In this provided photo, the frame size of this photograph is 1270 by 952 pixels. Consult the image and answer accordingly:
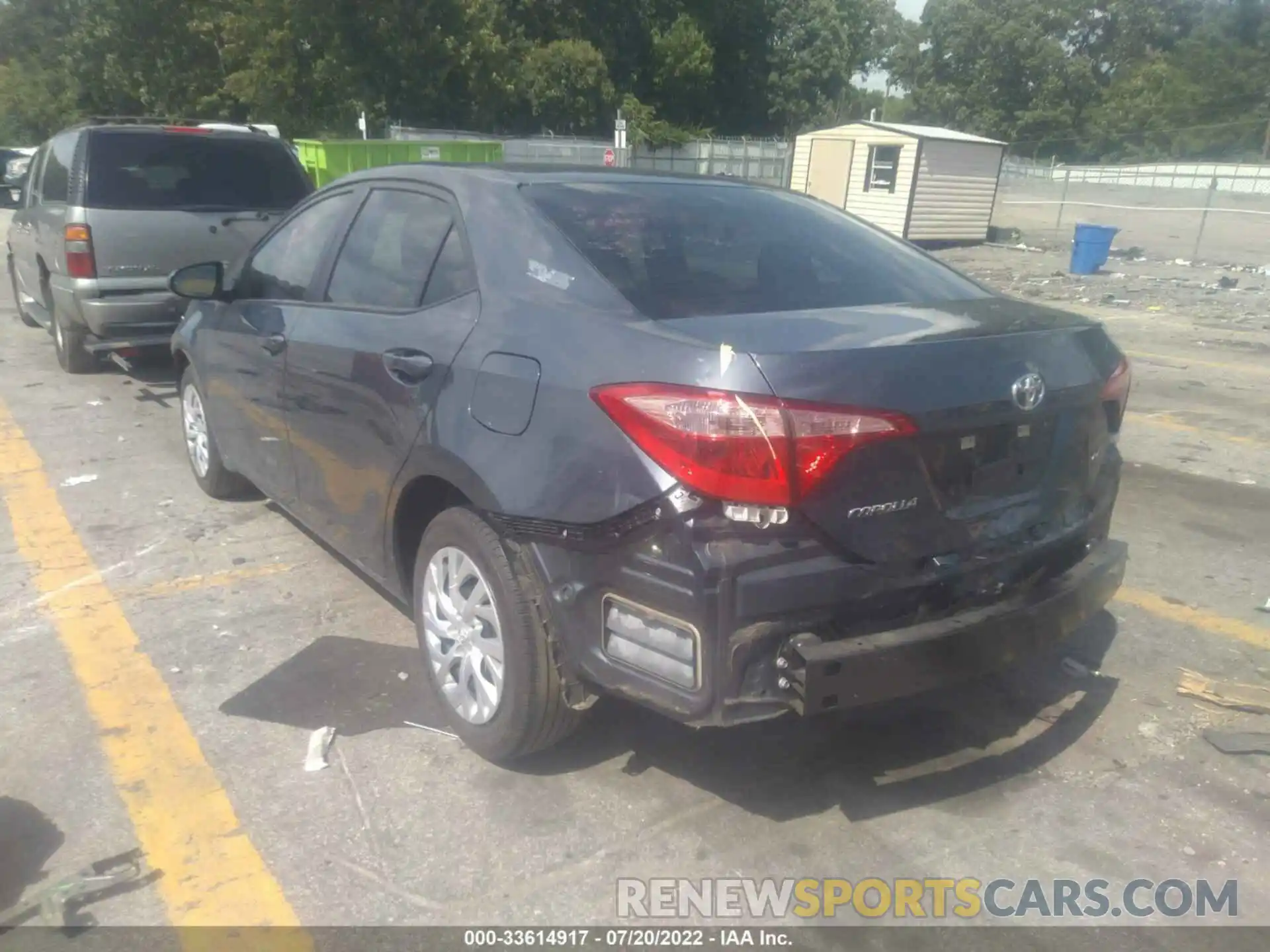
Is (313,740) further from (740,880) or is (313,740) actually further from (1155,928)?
(1155,928)

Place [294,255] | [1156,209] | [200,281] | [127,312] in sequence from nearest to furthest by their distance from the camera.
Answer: [294,255], [200,281], [127,312], [1156,209]

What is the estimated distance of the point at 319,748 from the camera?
341cm

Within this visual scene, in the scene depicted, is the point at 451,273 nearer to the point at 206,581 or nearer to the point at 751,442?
the point at 751,442

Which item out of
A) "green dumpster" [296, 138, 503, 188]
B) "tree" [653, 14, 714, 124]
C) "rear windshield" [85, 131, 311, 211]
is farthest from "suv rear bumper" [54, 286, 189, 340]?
"tree" [653, 14, 714, 124]

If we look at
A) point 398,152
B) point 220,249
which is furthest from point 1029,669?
point 398,152

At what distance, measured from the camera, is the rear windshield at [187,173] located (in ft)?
25.3

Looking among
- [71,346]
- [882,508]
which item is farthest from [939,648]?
[71,346]

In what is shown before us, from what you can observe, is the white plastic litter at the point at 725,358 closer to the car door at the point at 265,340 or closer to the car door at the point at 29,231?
the car door at the point at 265,340

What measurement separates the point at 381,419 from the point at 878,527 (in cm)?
171

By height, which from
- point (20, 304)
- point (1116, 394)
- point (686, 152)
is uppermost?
point (1116, 394)

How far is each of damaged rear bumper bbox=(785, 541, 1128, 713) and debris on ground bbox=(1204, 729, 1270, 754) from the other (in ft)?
2.37

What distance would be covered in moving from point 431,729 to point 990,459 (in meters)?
1.96

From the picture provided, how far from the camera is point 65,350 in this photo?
340 inches

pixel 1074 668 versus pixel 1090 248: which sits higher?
pixel 1074 668
